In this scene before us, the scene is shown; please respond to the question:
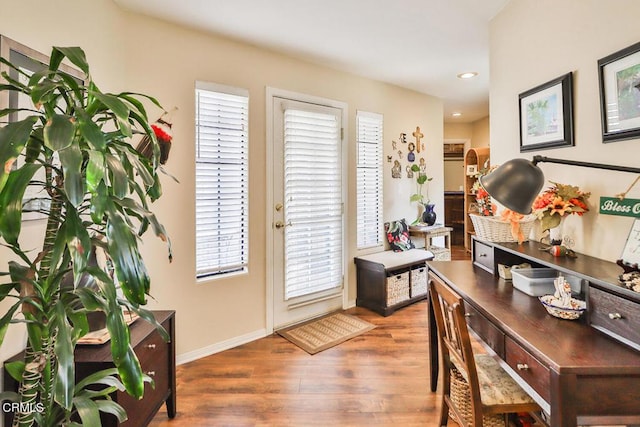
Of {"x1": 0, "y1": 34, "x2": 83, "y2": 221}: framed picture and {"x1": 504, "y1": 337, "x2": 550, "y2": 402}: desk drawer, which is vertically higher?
{"x1": 0, "y1": 34, "x2": 83, "y2": 221}: framed picture

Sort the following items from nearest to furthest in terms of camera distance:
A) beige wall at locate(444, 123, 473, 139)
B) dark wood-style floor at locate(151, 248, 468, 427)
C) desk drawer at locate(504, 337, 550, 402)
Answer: desk drawer at locate(504, 337, 550, 402) < dark wood-style floor at locate(151, 248, 468, 427) < beige wall at locate(444, 123, 473, 139)

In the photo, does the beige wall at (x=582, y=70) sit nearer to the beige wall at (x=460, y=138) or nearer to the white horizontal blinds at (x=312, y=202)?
the white horizontal blinds at (x=312, y=202)

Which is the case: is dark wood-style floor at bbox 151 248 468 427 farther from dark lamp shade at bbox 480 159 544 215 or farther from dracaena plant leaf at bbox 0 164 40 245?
dracaena plant leaf at bbox 0 164 40 245

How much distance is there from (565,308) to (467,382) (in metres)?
0.55

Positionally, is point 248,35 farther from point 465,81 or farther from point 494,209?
point 465,81

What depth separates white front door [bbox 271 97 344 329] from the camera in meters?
3.11

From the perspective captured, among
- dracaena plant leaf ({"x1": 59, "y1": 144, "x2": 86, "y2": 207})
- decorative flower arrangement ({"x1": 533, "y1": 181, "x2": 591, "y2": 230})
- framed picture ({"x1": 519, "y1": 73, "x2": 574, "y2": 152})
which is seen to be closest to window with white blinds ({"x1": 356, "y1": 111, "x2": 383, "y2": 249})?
framed picture ({"x1": 519, "y1": 73, "x2": 574, "y2": 152})

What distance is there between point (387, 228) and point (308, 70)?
1993mm

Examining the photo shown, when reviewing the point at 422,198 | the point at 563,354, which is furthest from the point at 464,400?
the point at 422,198

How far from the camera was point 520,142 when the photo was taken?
7.06ft

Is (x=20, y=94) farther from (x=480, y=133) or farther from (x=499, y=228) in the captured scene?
(x=480, y=133)

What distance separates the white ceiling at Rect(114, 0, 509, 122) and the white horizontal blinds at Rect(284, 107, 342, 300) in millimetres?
606

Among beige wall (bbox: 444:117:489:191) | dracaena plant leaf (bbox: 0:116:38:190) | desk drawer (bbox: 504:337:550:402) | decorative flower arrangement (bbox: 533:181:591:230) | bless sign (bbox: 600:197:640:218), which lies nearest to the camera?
dracaena plant leaf (bbox: 0:116:38:190)

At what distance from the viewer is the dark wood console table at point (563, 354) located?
37.7 inches
